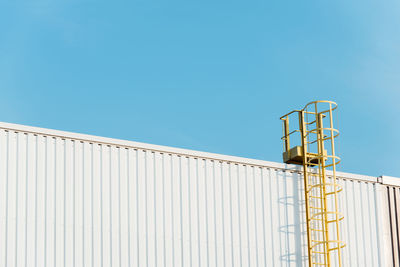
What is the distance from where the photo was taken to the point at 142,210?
24781mm

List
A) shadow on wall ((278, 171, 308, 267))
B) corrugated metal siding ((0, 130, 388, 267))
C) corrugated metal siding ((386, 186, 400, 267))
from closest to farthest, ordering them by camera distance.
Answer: corrugated metal siding ((0, 130, 388, 267))
shadow on wall ((278, 171, 308, 267))
corrugated metal siding ((386, 186, 400, 267))

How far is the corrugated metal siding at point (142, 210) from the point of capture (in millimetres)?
23172

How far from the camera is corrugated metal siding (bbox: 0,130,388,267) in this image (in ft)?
76.0

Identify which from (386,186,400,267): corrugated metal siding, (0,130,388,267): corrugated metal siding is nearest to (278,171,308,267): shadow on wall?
(0,130,388,267): corrugated metal siding

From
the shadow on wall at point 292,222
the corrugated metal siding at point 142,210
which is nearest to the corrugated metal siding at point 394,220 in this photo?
the corrugated metal siding at point 142,210

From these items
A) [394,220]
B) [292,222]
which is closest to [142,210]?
[292,222]

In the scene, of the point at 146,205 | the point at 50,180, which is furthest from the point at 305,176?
the point at 50,180

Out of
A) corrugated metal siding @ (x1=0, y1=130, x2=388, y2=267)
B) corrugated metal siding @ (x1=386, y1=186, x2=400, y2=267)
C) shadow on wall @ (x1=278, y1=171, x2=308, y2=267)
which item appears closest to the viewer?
corrugated metal siding @ (x1=0, y1=130, x2=388, y2=267)

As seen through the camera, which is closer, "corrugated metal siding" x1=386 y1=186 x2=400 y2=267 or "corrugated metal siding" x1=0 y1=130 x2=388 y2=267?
"corrugated metal siding" x1=0 y1=130 x2=388 y2=267

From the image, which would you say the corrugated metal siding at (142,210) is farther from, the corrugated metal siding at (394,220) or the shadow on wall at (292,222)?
the corrugated metal siding at (394,220)

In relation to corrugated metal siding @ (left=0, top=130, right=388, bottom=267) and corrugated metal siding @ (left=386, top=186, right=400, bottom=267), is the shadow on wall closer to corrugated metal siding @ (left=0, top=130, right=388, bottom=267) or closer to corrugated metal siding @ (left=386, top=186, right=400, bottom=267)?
corrugated metal siding @ (left=0, top=130, right=388, bottom=267)

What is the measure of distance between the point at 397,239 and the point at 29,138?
14511 mm

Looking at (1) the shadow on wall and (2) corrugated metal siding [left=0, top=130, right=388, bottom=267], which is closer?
(2) corrugated metal siding [left=0, top=130, right=388, bottom=267]

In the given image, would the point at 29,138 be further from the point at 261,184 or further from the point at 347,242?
the point at 347,242
